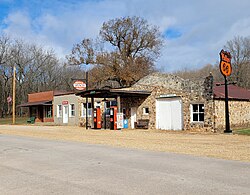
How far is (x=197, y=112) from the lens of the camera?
80.7ft

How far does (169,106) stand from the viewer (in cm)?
2652

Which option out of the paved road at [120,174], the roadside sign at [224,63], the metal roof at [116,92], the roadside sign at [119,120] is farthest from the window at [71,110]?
the paved road at [120,174]

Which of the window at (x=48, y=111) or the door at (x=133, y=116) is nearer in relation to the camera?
the door at (x=133, y=116)

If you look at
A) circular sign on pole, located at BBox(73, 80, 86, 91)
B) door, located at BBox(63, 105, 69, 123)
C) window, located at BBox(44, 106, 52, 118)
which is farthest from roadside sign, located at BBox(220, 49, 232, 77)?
window, located at BBox(44, 106, 52, 118)

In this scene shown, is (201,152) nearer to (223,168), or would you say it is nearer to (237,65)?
(223,168)

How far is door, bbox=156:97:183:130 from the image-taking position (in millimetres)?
25703

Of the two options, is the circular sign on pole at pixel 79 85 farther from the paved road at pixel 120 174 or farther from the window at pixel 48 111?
the paved road at pixel 120 174

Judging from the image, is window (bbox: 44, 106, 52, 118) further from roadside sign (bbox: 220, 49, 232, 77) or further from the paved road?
the paved road

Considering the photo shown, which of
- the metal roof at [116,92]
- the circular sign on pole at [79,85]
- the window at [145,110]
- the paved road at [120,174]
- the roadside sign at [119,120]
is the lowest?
the paved road at [120,174]

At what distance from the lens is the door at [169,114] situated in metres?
25.7

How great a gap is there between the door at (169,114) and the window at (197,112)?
1092 mm

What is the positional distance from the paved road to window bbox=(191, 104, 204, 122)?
42.5 feet

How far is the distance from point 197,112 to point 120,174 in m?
17.2

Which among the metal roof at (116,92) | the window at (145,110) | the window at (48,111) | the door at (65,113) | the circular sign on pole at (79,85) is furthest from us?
the window at (48,111)
